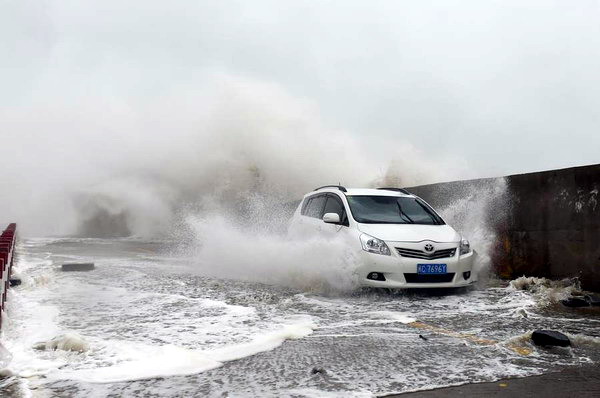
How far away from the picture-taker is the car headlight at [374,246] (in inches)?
295

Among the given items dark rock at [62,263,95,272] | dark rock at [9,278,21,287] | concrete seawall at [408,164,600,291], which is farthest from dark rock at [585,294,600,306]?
dark rock at [62,263,95,272]

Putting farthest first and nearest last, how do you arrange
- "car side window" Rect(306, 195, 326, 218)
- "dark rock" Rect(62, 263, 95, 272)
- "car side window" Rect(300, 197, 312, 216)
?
"dark rock" Rect(62, 263, 95, 272) < "car side window" Rect(300, 197, 312, 216) < "car side window" Rect(306, 195, 326, 218)

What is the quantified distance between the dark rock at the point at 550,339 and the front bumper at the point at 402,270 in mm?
2724

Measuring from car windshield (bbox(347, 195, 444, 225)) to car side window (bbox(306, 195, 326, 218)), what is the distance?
2.58 feet

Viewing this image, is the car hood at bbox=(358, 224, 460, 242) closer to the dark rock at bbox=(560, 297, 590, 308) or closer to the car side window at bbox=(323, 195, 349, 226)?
the car side window at bbox=(323, 195, 349, 226)

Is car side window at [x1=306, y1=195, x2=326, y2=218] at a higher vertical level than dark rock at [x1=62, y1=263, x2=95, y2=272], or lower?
higher

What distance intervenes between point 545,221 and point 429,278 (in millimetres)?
2739

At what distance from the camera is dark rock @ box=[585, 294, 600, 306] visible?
6.75 meters

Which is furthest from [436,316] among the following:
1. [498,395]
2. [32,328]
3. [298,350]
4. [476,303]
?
[32,328]

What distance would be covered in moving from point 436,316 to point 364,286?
153 centimetres

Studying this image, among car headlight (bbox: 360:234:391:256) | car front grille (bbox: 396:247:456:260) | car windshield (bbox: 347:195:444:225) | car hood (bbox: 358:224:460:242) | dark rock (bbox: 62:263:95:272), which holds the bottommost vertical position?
dark rock (bbox: 62:263:95:272)

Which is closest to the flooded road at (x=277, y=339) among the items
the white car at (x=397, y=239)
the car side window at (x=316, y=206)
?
the white car at (x=397, y=239)

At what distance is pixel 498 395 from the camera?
3.31 meters

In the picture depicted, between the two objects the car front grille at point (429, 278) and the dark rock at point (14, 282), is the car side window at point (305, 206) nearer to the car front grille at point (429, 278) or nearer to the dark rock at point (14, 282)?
the car front grille at point (429, 278)
